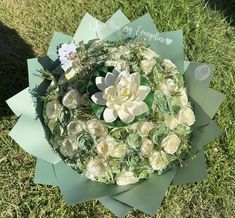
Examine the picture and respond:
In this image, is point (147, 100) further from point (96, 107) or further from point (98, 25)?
point (98, 25)

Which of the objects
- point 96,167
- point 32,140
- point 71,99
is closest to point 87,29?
point 71,99

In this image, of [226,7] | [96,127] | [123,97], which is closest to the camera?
[123,97]

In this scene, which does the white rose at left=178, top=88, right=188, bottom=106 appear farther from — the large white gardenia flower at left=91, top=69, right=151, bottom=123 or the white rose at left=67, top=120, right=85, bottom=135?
the white rose at left=67, top=120, right=85, bottom=135

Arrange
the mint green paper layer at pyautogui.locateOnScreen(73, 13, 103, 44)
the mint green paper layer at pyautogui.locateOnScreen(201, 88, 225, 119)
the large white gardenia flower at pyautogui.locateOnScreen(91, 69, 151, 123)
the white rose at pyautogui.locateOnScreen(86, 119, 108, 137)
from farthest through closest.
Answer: the mint green paper layer at pyautogui.locateOnScreen(73, 13, 103, 44)
the mint green paper layer at pyautogui.locateOnScreen(201, 88, 225, 119)
the white rose at pyautogui.locateOnScreen(86, 119, 108, 137)
the large white gardenia flower at pyautogui.locateOnScreen(91, 69, 151, 123)

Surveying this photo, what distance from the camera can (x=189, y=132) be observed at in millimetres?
1962

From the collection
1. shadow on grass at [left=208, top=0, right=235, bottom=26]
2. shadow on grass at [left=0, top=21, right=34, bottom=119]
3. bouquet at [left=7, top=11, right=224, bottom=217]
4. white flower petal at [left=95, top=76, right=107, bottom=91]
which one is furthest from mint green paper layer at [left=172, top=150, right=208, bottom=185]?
shadow on grass at [left=208, top=0, right=235, bottom=26]

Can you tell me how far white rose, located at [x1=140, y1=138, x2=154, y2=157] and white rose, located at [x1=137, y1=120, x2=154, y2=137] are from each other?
3 centimetres

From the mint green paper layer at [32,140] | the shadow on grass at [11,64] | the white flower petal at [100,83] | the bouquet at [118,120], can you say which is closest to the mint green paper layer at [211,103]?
the bouquet at [118,120]

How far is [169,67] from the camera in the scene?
6.48 feet

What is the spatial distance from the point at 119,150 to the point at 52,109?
318mm

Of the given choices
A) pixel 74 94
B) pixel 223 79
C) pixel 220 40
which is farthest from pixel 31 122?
pixel 220 40

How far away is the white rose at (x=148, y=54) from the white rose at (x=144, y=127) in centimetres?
28

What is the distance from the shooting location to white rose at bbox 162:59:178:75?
1.96 meters

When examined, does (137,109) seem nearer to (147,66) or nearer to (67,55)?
(147,66)
